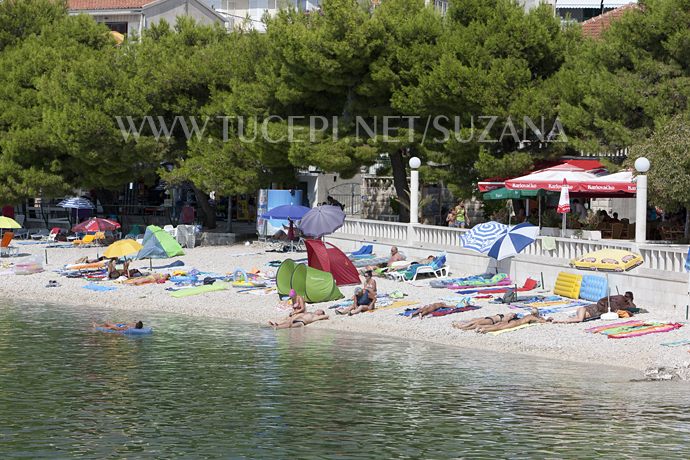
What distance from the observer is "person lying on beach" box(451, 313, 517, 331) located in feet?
98.2

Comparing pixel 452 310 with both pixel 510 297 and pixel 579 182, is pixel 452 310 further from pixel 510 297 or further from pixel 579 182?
pixel 579 182

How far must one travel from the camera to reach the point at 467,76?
42.8 metres

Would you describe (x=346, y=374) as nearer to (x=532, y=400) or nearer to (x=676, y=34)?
(x=532, y=400)

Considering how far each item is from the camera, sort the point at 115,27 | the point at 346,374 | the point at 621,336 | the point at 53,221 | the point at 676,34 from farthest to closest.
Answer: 1. the point at 115,27
2. the point at 53,221
3. the point at 676,34
4. the point at 621,336
5. the point at 346,374

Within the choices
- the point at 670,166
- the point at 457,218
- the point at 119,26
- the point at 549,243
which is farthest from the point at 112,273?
the point at 119,26

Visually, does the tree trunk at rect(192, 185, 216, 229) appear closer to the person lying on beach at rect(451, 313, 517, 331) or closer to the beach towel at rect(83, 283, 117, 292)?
the beach towel at rect(83, 283, 117, 292)

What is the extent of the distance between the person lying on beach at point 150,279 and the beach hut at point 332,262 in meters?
Answer: 6.27

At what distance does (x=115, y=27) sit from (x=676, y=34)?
166 feet

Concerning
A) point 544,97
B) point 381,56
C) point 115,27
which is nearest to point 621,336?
point 544,97

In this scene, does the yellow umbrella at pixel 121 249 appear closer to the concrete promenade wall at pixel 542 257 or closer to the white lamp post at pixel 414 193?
the concrete promenade wall at pixel 542 257

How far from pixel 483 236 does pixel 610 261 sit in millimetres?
5093

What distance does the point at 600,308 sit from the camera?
2955 cm

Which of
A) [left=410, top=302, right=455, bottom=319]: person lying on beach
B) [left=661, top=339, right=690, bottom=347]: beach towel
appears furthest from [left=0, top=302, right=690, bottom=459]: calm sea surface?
[left=410, top=302, right=455, bottom=319]: person lying on beach

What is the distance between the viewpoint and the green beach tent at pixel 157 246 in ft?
139
